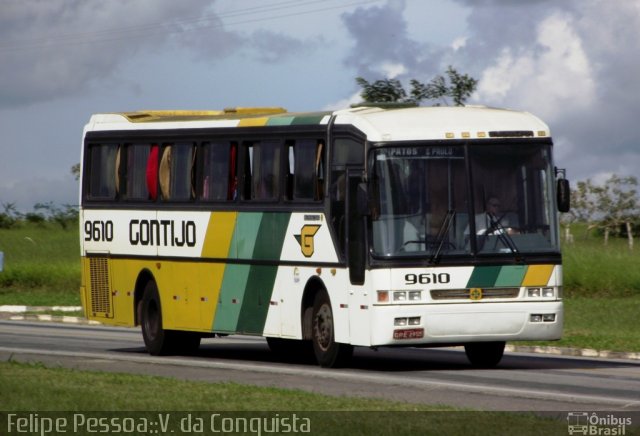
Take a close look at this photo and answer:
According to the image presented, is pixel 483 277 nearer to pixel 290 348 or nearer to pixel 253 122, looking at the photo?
pixel 253 122

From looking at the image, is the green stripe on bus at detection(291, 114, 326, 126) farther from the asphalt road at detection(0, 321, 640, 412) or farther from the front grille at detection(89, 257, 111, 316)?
the front grille at detection(89, 257, 111, 316)

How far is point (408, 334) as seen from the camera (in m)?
19.3

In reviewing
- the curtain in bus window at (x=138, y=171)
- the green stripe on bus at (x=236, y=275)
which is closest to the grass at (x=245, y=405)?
the green stripe on bus at (x=236, y=275)

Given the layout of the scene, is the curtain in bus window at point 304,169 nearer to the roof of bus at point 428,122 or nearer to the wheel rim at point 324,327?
the roof of bus at point 428,122

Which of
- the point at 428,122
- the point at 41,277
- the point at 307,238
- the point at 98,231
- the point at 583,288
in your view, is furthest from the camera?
the point at 41,277

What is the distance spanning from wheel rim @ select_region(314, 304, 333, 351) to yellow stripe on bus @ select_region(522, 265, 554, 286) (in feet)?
8.30

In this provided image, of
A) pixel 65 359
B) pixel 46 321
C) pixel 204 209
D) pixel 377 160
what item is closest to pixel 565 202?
pixel 377 160

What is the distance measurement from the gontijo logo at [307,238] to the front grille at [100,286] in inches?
217

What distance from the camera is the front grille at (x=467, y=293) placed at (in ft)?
64.1

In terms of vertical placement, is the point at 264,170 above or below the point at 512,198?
above

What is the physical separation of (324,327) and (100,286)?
629 centimetres

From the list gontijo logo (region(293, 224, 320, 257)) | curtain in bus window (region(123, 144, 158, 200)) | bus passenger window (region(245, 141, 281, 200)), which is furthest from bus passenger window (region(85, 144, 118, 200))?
gontijo logo (region(293, 224, 320, 257))

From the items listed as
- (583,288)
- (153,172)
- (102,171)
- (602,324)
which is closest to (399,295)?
(153,172)

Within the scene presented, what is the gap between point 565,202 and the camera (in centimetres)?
2008
